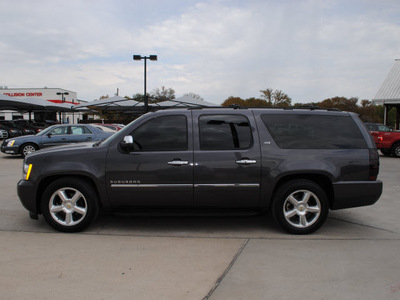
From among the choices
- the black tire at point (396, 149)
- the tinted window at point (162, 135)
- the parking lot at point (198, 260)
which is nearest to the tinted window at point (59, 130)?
the parking lot at point (198, 260)

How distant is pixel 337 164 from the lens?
4590 mm

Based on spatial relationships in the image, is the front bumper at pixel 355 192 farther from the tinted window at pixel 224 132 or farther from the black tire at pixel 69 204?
the black tire at pixel 69 204

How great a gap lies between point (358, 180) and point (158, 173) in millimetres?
2680

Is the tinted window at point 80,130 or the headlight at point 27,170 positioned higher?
the tinted window at point 80,130

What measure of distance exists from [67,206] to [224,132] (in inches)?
92.2

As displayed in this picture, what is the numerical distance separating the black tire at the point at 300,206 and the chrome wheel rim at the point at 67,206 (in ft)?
8.54

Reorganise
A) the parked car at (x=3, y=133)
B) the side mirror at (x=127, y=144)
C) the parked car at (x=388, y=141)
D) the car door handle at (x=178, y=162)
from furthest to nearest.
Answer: the parked car at (x=3, y=133) → the parked car at (x=388, y=141) → the car door handle at (x=178, y=162) → the side mirror at (x=127, y=144)

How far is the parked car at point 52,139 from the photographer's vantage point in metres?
13.9

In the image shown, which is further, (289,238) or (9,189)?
(9,189)

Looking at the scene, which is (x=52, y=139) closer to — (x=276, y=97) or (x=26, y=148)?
(x=26, y=148)

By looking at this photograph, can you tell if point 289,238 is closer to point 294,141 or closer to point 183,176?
A: point 294,141

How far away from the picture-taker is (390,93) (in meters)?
Result: 23.4

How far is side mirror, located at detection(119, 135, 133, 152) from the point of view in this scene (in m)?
4.38

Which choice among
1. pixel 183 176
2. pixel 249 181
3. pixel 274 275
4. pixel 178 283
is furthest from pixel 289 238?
pixel 178 283
